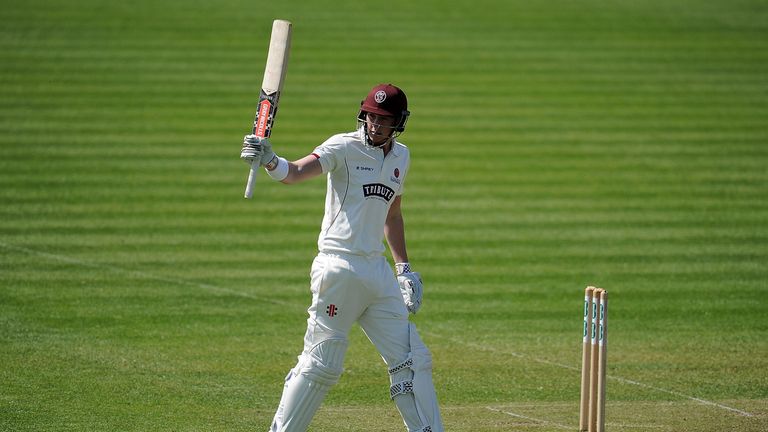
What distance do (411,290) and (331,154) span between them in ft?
3.07

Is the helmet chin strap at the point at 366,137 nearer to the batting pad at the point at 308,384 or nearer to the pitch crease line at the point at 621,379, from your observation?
the batting pad at the point at 308,384

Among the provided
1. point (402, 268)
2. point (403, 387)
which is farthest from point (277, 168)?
point (403, 387)

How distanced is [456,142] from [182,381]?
906 cm

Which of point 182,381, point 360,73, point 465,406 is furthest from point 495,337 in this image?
point 360,73

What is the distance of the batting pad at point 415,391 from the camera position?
19.3 ft

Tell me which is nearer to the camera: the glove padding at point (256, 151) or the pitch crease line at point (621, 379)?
the glove padding at point (256, 151)

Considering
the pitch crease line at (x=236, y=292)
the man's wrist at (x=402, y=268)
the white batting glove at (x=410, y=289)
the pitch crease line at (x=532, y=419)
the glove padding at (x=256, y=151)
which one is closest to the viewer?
the glove padding at (x=256, y=151)

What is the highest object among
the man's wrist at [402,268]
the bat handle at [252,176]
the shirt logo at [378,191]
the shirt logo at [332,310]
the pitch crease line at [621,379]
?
the shirt logo at [378,191]

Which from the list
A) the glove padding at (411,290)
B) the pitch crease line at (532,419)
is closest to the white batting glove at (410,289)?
the glove padding at (411,290)

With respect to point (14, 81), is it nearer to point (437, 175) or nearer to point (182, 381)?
point (437, 175)

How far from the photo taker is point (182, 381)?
8.20 m

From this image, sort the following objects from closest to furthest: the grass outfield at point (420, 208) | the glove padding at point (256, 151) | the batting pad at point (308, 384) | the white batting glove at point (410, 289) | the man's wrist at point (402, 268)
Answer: the glove padding at point (256, 151) → the batting pad at point (308, 384) → the white batting glove at point (410, 289) → the man's wrist at point (402, 268) → the grass outfield at point (420, 208)

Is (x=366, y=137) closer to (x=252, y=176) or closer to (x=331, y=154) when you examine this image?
(x=331, y=154)

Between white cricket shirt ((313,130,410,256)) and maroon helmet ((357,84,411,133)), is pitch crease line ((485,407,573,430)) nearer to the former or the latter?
white cricket shirt ((313,130,410,256))
